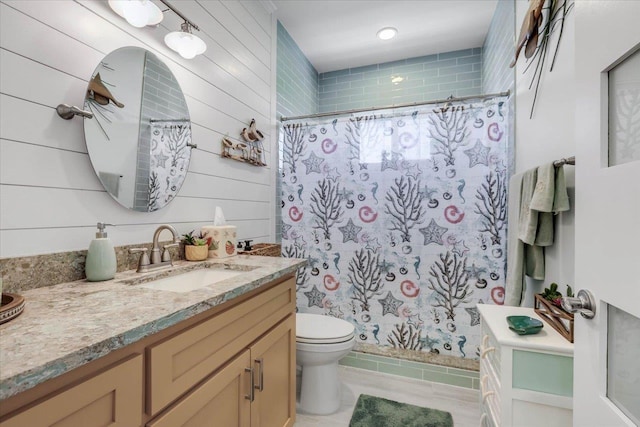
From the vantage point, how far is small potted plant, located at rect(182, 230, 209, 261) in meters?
1.50

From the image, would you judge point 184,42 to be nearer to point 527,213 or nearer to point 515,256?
point 527,213

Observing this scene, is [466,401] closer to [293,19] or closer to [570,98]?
[570,98]

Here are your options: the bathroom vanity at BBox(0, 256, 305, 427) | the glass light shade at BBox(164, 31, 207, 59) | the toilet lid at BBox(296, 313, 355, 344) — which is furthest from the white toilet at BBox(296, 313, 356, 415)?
the glass light shade at BBox(164, 31, 207, 59)

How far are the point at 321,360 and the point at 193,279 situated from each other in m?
0.87

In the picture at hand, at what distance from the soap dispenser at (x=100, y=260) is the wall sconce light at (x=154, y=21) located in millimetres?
842

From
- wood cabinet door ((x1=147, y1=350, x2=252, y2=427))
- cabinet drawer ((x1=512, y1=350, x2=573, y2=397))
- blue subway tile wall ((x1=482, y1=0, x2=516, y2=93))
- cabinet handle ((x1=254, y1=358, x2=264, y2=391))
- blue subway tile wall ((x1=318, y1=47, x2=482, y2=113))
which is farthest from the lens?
blue subway tile wall ((x1=318, y1=47, x2=482, y2=113))

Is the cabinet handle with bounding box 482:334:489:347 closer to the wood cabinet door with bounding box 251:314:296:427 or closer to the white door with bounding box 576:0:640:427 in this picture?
the white door with bounding box 576:0:640:427

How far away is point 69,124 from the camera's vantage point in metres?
1.05

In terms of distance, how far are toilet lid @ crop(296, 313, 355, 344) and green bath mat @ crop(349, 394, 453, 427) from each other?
452 millimetres

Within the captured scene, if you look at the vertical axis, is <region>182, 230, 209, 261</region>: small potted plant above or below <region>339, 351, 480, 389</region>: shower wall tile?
above

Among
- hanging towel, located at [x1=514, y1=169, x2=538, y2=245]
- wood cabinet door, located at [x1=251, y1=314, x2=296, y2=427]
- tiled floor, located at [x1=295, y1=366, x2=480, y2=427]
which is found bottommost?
tiled floor, located at [x1=295, y1=366, x2=480, y2=427]

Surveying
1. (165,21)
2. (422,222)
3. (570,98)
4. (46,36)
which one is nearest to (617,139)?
(570,98)

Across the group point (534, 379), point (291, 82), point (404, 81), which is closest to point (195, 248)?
point (534, 379)

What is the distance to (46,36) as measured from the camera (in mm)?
983
